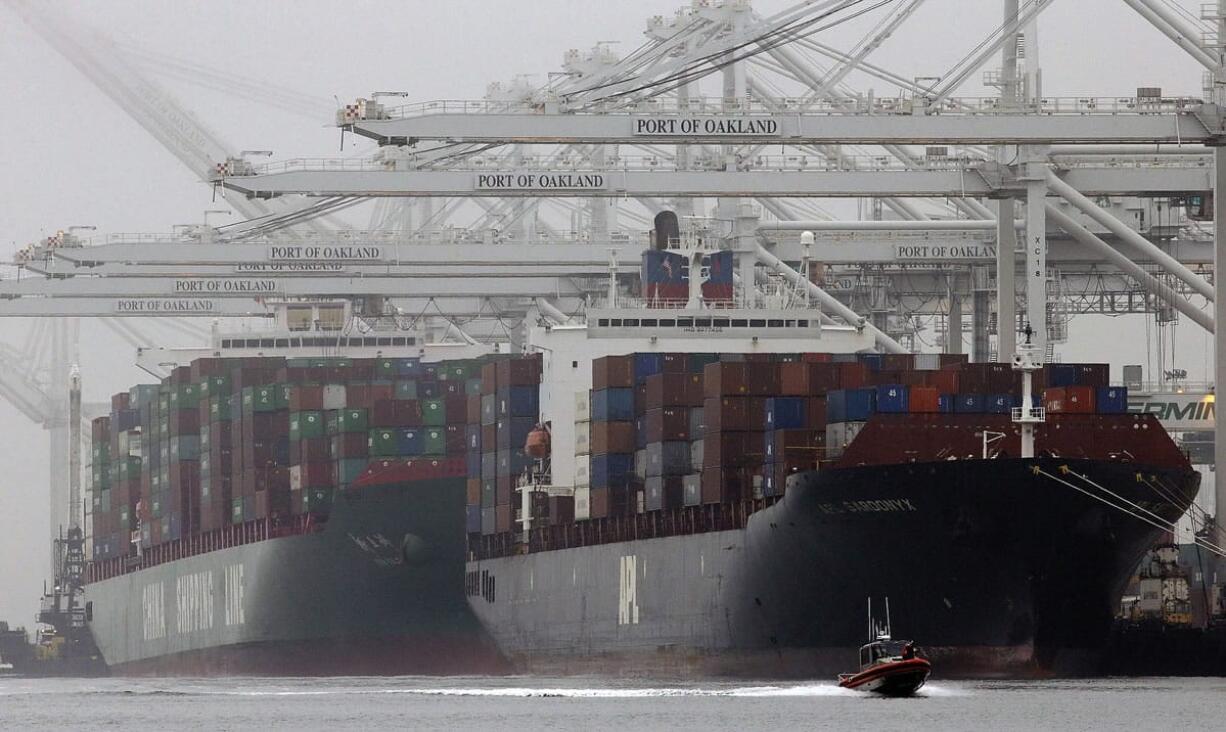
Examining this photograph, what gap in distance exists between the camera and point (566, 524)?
65.7 metres

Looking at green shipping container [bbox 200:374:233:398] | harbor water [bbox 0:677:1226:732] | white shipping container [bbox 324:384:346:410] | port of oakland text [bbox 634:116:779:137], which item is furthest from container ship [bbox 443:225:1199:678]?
green shipping container [bbox 200:374:233:398]

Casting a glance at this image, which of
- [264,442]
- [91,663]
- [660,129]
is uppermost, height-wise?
[660,129]

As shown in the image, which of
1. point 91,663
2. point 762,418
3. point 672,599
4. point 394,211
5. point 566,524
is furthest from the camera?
point 91,663

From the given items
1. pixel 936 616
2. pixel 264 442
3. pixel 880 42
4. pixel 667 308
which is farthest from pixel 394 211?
pixel 936 616

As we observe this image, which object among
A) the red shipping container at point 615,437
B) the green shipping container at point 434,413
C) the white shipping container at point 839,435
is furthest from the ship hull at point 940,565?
the green shipping container at point 434,413

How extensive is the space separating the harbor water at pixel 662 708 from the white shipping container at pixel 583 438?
18.2ft

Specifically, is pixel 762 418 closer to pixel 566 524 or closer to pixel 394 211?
pixel 566 524

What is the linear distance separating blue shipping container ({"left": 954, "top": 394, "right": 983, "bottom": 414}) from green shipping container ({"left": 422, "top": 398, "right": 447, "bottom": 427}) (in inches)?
978

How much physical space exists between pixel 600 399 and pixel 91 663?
167 feet

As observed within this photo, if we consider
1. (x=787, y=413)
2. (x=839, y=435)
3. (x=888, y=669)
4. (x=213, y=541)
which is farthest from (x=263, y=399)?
(x=888, y=669)

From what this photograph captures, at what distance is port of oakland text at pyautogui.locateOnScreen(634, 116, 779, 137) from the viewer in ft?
193

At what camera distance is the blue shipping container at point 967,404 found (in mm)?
53844

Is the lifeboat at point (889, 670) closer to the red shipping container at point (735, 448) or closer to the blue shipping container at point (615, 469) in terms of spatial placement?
the red shipping container at point (735, 448)

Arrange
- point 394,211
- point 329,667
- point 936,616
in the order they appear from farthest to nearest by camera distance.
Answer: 1. point 394,211
2. point 329,667
3. point 936,616
